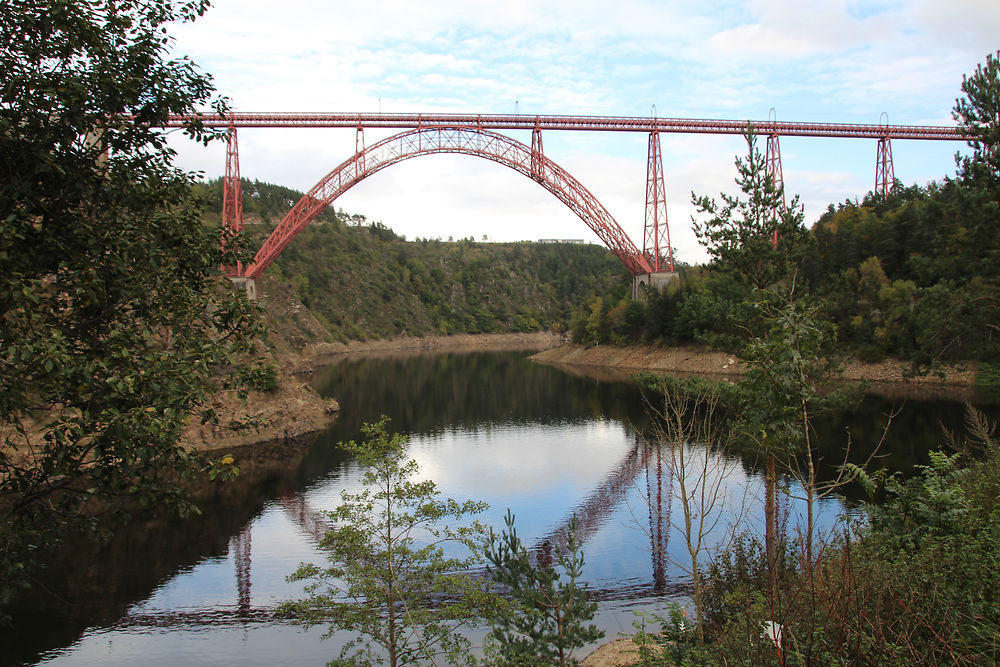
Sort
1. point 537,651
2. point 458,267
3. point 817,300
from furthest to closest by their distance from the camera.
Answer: point 458,267 → point 817,300 → point 537,651

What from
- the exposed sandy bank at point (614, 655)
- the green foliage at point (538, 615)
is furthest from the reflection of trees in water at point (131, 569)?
the exposed sandy bank at point (614, 655)

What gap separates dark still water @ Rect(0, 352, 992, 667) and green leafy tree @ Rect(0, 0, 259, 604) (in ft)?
5.23

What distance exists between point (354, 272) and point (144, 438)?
88328 mm

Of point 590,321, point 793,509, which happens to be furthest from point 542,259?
point 793,509

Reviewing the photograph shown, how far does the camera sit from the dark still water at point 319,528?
385 inches

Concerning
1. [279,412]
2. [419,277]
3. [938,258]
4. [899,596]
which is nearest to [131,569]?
[899,596]

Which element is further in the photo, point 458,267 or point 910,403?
point 458,267

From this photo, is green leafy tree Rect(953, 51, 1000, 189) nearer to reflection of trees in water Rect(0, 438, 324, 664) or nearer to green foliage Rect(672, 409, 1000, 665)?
green foliage Rect(672, 409, 1000, 665)

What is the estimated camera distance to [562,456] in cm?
2148

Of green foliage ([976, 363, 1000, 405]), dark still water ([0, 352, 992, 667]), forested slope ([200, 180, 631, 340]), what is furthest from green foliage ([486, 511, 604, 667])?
forested slope ([200, 180, 631, 340])

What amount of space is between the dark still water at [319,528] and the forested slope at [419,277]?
117ft

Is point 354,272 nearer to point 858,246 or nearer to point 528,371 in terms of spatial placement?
point 528,371

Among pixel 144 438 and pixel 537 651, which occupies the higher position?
pixel 144 438

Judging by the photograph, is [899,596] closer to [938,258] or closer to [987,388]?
[938,258]
